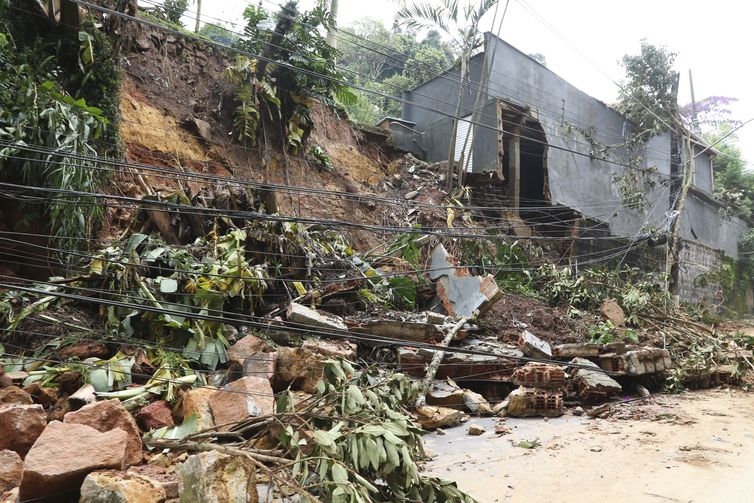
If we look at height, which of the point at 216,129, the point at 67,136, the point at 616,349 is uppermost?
the point at 216,129

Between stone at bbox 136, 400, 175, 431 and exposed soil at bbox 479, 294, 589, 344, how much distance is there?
Result: 5.69 meters

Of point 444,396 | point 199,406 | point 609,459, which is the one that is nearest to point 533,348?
point 444,396

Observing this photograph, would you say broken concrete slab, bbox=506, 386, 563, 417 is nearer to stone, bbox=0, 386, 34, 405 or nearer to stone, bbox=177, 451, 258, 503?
stone, bbox=177, 451, 258, 503

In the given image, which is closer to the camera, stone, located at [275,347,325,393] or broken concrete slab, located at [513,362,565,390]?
stone, located at [275,347,325,393]

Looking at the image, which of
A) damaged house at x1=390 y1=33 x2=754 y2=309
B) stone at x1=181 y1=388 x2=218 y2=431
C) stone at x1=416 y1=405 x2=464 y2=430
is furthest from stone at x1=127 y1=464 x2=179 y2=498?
damaged house at x1=390 y1=33 x2=754 y2=309

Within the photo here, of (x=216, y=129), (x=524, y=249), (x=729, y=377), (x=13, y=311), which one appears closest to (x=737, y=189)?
(x=524, y=249)

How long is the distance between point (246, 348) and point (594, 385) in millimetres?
5370

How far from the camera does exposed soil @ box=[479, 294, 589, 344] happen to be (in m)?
8.88

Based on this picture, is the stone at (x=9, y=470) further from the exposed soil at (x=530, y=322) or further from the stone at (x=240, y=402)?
the exposed soil at (x=530, y=322)

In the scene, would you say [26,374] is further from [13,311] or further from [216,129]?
[216,129]

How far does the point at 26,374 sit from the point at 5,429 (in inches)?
52.7

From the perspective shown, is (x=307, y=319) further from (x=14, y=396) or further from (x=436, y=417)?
(x=14, y=396)

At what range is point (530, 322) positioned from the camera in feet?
31.7

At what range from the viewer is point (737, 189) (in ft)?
74.1
